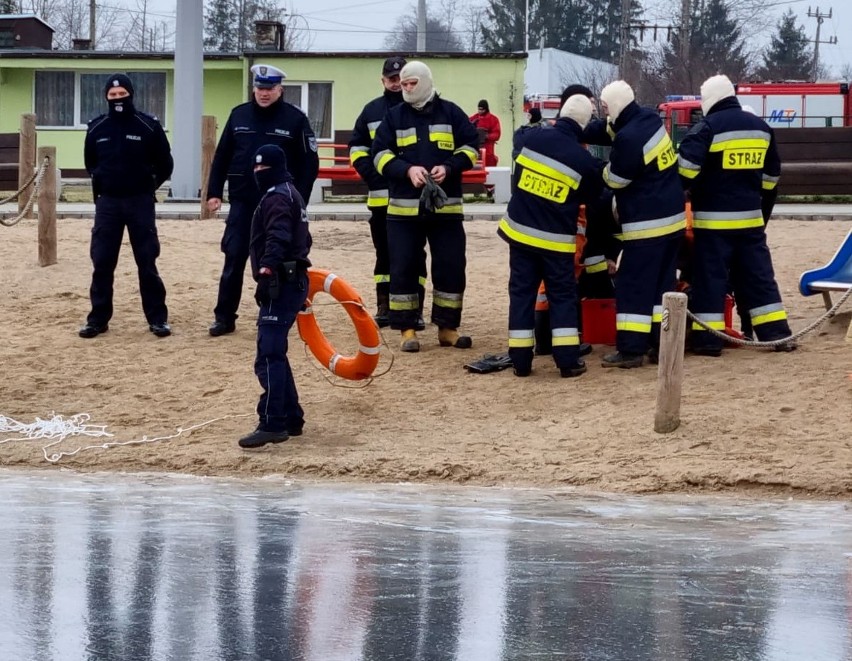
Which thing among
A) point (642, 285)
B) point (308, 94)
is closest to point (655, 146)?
point (642, 285)

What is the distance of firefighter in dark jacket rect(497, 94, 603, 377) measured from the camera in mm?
10578

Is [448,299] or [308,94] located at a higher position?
[308,94]

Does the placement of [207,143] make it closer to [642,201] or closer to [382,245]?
[382,245]

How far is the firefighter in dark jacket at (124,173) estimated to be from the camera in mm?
12117

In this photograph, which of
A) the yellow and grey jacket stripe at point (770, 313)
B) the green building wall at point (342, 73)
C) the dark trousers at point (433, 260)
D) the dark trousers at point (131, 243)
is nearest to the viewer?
the yellow and grey jacket stripe at point (770, 313)

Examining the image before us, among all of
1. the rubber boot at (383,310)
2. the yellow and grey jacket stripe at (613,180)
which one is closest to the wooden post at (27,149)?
the rubber boot at (383,310)

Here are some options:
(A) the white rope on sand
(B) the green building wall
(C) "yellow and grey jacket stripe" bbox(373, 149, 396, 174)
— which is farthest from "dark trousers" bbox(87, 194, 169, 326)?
(B) the green building wall

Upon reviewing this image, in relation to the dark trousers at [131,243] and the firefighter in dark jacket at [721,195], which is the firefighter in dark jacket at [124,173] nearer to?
the dark trousers at [131,243]

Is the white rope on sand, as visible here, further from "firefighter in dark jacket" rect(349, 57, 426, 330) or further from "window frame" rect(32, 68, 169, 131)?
"window frame" rect(32, 68, 169, 131)

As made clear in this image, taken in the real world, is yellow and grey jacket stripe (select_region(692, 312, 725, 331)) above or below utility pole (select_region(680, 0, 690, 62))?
below

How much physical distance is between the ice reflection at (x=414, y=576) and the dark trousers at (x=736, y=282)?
296 centimetres

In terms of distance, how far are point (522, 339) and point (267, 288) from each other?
229 centimetres

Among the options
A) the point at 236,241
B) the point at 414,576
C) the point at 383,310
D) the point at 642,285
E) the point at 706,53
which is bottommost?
the point at 414,576

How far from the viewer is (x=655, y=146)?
10578 mm
